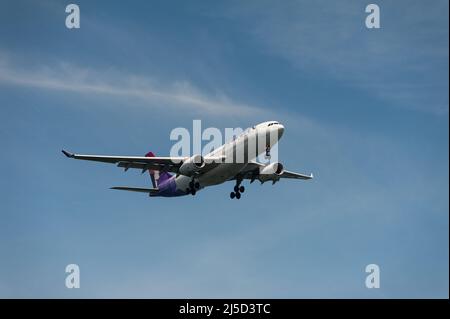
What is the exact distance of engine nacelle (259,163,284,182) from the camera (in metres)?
90.8

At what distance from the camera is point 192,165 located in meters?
84.2

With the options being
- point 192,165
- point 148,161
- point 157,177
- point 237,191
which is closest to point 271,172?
point 237,191

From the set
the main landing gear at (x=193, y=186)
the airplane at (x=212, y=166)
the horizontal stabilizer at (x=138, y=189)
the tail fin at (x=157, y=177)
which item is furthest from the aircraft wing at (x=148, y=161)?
the tail fin at (x=157, y=177)

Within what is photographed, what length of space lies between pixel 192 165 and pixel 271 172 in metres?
11.5

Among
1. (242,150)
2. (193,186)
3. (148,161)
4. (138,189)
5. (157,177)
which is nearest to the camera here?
(242,150)

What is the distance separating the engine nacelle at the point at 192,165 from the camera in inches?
3307

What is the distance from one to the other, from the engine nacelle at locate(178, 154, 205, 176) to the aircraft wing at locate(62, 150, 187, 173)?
7.06ft

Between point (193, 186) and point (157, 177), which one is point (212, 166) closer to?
point (193, 186)

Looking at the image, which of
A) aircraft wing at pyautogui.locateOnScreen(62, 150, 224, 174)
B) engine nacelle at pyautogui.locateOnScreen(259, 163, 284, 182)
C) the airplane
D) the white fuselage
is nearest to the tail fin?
the airplane

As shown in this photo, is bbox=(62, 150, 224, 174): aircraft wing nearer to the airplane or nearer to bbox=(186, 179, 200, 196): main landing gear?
the airplane

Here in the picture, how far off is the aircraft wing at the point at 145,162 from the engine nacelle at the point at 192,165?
215cm
